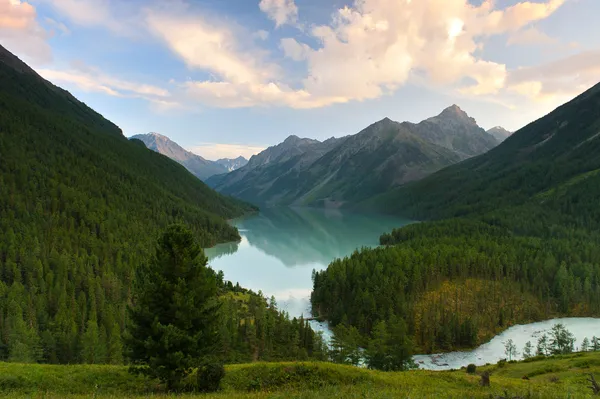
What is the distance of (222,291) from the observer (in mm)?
100500

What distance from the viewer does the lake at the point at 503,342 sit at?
2712 inches

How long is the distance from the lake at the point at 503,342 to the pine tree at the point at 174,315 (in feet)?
176

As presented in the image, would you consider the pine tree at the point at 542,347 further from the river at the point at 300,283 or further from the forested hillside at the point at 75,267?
the forested hillside at the point at 75,267

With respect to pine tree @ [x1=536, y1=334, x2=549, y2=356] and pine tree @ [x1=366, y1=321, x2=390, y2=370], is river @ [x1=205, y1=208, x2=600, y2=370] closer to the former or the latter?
pine tree @ [x1=536, y1=334, x2=549, y2=356]

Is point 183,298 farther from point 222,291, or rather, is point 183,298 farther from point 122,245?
point 122,245

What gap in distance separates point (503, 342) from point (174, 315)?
77.3m

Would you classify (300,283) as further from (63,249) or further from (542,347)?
(63,249)

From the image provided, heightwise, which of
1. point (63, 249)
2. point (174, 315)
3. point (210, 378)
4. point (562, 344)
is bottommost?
point (562, 344)

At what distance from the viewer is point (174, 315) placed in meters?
27.3

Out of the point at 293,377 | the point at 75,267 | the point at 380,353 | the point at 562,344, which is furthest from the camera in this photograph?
the point at 75,267

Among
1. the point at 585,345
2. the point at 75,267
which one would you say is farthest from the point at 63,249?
the point at 585,345

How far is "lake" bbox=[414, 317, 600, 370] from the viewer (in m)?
68.9

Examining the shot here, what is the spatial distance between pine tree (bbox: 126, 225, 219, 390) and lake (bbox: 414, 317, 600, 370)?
176ft

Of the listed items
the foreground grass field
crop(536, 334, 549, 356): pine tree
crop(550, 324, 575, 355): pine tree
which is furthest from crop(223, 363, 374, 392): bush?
crop(550, 324, 575, 355): pine tree
